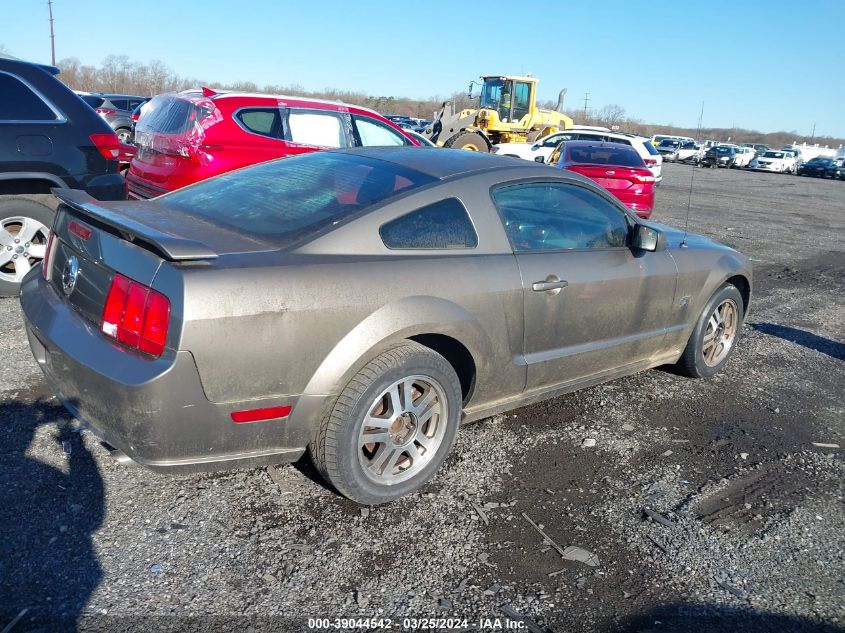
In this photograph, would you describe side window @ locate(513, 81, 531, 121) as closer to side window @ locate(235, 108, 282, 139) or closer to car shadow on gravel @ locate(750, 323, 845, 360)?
side window @ locate(235, 108, 282, 139)

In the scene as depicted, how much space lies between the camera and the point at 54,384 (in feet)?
9.88

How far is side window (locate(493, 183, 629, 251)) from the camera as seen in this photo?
366cm

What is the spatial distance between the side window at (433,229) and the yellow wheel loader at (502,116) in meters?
20.4

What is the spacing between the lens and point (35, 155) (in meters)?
5.41

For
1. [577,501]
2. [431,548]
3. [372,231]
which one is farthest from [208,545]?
[577,501]

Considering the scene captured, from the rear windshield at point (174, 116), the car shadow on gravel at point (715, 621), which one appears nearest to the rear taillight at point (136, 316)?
the car shadow on gravel at point (715, 621)

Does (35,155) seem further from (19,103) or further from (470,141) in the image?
(470,141)

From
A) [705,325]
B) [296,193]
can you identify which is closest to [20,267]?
[296,193]

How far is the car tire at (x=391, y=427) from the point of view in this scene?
2.92m


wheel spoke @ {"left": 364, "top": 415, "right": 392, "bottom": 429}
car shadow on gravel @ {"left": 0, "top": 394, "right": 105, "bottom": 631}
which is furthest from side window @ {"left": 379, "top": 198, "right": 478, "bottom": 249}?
car shadow on gravel @ {"left": 0, "top": 394, "right": 105, "bottom": 631}

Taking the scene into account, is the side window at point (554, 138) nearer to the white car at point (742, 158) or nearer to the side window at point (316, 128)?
the side window at point (316, 128)

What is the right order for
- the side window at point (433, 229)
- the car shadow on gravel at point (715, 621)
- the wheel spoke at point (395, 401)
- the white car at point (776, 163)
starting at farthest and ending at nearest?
1. the white car at point (776, 163)
2. the side window at point (433, 229)
3. the wheel spoke at point (395, 401)
4. the car shadow on gravel at point (715, 621)

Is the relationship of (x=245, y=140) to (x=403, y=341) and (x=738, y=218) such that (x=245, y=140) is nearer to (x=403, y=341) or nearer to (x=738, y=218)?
(x=403, y=341)

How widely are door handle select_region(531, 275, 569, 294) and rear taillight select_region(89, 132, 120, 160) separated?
4141mm
